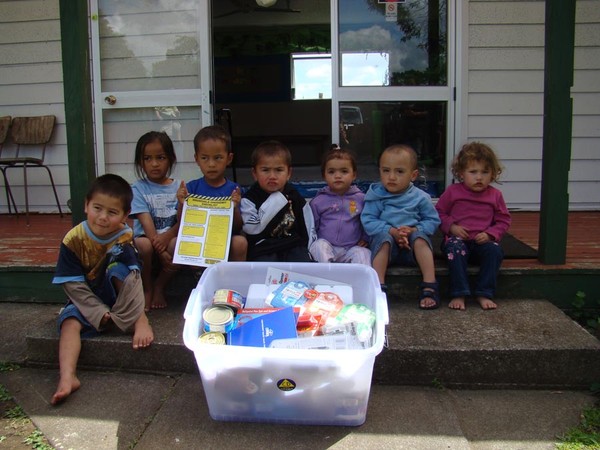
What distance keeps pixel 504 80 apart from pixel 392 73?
3.22 feet

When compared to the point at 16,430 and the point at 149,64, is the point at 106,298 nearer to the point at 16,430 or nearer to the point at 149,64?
the point at 16,430

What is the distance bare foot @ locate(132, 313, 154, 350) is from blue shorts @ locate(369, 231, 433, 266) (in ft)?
3.52

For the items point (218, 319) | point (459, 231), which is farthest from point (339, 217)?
point (218, 319)

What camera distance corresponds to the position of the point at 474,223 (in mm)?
2609

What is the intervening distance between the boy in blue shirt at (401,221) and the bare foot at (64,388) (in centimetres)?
137

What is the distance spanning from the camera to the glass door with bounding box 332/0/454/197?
3.95 meters

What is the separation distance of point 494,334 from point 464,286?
0.34 metres

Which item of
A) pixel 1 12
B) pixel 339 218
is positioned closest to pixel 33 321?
pixel 339 218

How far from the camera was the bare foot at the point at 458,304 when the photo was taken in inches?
95.3

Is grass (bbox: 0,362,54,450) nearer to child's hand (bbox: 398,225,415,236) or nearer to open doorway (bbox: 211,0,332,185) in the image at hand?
child's hand (bbox: 398,225,415,236)

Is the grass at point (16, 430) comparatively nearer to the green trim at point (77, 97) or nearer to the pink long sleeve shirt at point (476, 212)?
the green trim at point (77, 97)

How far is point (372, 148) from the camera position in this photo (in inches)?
164

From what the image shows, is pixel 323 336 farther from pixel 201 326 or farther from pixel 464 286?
pixel 464 286

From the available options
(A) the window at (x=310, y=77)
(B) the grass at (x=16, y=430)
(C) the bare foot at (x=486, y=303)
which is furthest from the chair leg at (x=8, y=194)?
(A) the window at (x=310, y=77)
